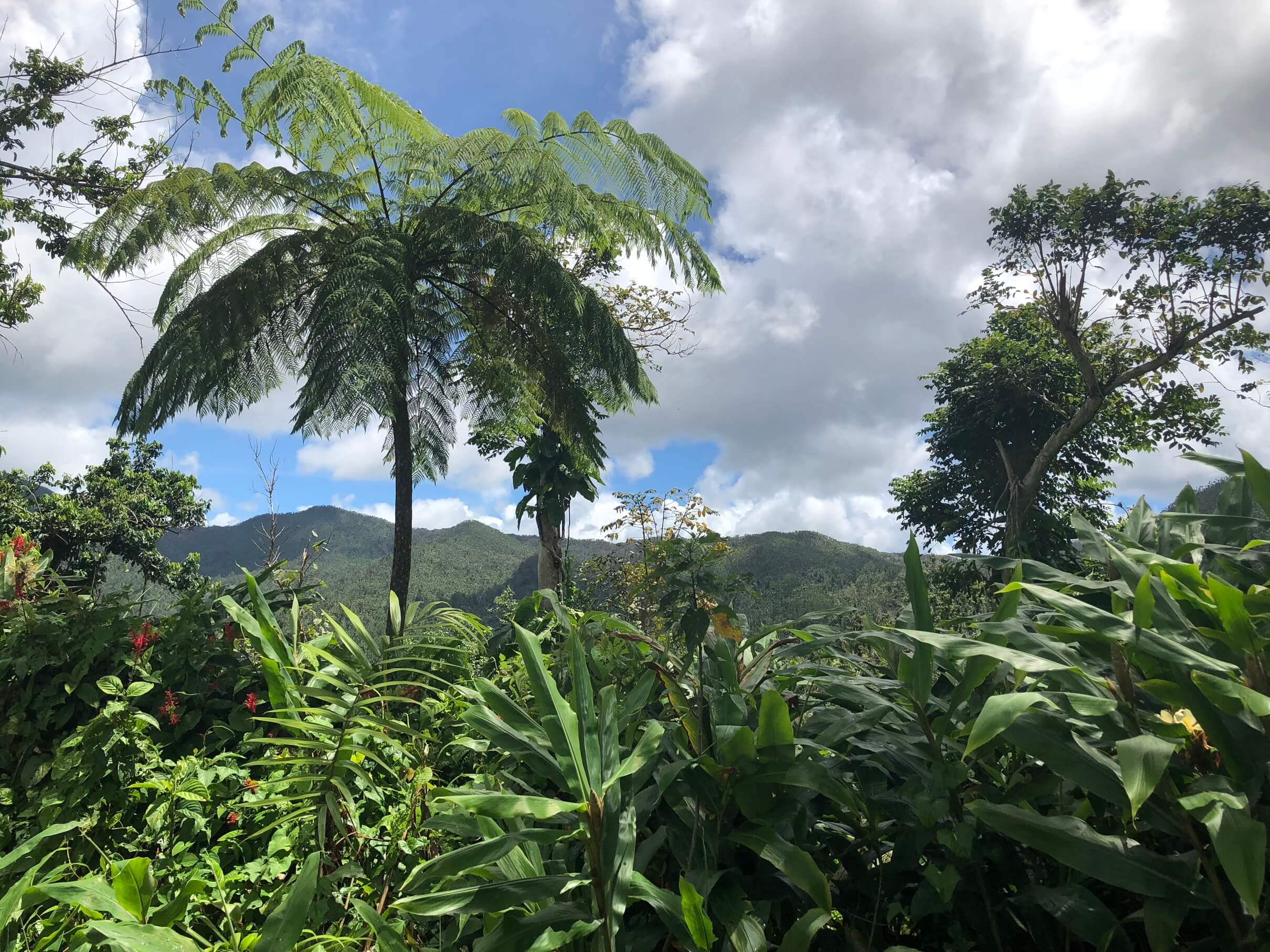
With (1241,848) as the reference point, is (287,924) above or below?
below

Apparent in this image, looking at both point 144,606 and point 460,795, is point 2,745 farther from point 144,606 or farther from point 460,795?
point 460,795

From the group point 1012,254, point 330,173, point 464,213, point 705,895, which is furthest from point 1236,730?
point 1012,254

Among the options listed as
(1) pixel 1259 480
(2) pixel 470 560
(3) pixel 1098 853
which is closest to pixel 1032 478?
(1) pixel 1259 480

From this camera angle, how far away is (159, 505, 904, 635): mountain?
92.3ft

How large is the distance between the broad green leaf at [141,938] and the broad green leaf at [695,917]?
0.53 metres

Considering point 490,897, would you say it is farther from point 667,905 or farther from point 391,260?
point 391,260

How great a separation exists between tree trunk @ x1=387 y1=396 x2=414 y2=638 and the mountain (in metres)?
14.7

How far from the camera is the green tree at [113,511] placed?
1209cm

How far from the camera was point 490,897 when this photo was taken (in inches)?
28.0

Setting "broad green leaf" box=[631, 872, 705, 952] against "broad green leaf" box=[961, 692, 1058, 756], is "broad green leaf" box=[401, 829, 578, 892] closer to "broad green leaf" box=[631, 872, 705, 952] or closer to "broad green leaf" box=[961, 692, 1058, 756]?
"broad green leaf" box=[631, 872, 705, 952]

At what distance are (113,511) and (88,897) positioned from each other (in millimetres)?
16244

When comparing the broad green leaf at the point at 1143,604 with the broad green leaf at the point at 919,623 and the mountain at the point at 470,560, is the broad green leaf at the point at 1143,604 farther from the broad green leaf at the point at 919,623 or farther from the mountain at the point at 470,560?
the mountain at the point at 470,560

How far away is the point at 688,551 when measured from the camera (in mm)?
1944

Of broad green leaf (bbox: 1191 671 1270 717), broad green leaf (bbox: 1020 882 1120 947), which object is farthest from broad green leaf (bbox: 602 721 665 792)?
broad green leaf (bbox: 1191 671 1270 717)
